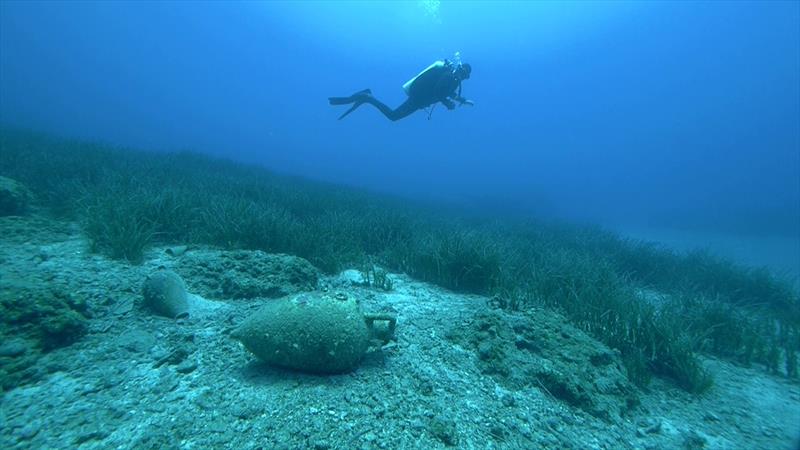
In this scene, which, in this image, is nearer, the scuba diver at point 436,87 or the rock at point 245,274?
the rock at point 245,274

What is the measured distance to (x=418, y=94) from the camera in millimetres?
10102

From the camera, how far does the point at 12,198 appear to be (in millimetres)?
5160

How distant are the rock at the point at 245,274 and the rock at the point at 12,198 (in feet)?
10.8

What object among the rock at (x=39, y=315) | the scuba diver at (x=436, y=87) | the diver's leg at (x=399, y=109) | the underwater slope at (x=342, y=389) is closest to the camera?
the underwater slope at (x=342, y=389)

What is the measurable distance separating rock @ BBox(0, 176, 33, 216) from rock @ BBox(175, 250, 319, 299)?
3285 millimetres

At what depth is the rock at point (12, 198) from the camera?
508 centimetres

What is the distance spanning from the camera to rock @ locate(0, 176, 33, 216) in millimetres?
5078

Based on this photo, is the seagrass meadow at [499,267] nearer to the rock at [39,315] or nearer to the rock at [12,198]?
the rock at [12,198]

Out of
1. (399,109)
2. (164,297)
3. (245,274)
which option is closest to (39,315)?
(164,297)

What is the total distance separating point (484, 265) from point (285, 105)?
6176 inches

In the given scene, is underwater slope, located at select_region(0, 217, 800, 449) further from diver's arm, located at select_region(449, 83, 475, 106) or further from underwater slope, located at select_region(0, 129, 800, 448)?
diver's arm, located at select_region(449, 83, 475, 106)

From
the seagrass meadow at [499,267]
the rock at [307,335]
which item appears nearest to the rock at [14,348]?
the rock at [307,335]

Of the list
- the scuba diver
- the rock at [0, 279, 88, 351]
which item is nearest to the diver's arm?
the scuba diver

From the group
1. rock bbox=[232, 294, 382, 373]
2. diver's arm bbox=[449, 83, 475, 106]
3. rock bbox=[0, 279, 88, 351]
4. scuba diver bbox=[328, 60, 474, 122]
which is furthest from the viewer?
scuba diver bbox=[328, 60, 474, 122]
